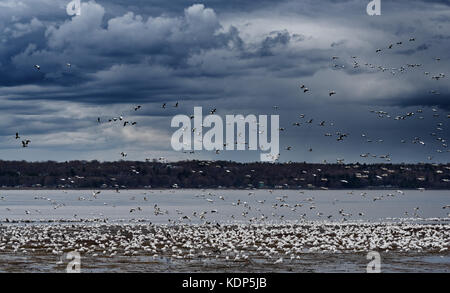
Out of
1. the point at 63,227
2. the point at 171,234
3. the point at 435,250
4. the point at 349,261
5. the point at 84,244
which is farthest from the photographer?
the point at 63,227

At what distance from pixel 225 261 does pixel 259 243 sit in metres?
9.12

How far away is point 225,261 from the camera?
127 feet

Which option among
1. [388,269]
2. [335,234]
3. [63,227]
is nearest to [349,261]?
[388,269]

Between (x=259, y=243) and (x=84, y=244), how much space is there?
10.5 m
